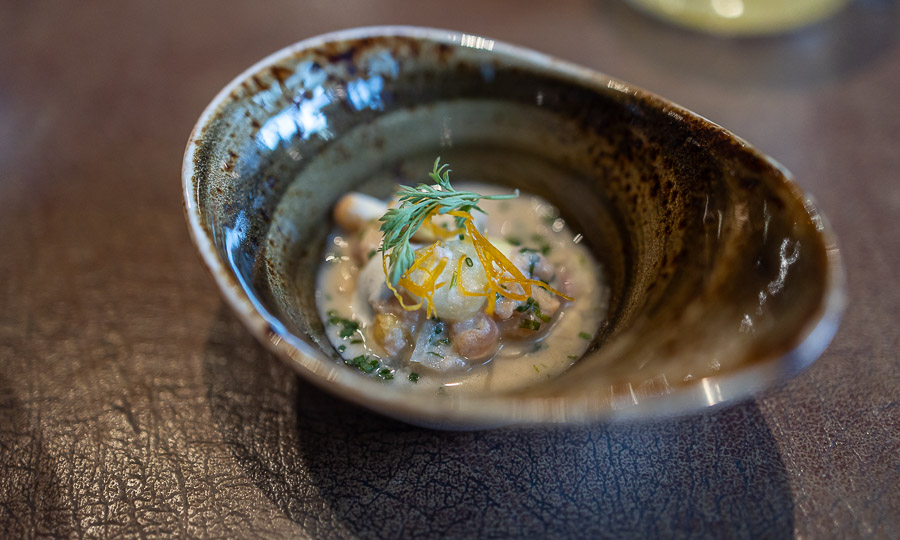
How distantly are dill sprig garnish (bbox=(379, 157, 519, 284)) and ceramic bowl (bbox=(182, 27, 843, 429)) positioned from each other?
279 mm

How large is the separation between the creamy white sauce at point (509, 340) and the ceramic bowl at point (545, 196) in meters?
0.05

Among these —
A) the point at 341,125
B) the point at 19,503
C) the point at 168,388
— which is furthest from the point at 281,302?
the point at 19,503

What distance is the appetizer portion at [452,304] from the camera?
1396 millimetres

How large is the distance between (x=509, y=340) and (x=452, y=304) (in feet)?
0.68

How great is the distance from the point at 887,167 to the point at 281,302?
2180 mm

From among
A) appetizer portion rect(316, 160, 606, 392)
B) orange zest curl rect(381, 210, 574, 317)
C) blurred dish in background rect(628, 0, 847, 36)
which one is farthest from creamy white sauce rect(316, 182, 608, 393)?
blurred dish in background rect(628, 0, 847, 36)

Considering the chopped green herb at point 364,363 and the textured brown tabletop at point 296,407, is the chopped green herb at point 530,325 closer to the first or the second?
the textured brown tabletop at point 296,407

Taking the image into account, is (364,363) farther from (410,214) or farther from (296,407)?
(410,214)

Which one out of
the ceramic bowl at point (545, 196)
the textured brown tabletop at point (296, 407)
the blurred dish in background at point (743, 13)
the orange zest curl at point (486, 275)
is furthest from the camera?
the blurred dish in background at point (743, 13)

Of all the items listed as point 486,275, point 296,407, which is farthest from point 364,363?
point 486,275

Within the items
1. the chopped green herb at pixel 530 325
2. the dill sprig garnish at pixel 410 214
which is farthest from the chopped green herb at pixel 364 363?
the chopped green herb at pixel 530 325

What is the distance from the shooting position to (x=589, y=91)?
158cm

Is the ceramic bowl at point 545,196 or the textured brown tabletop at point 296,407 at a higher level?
the ceramic bowl at point 545,196

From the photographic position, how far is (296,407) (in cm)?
147
